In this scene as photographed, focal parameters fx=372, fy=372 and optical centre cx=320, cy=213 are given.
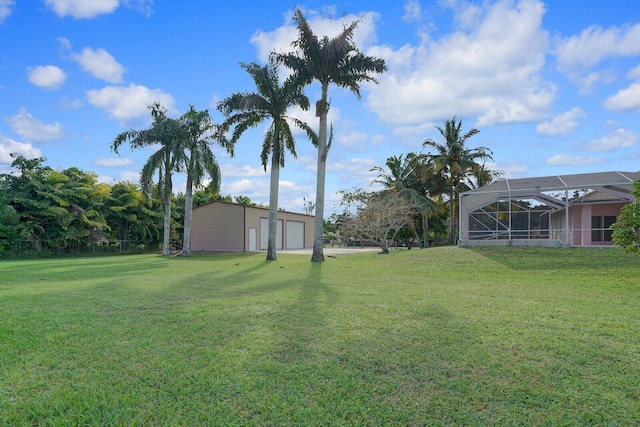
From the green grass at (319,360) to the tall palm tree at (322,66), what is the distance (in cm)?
982

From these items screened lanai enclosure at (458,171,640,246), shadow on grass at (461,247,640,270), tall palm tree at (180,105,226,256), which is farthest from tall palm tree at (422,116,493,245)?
tall palm tree at (180,105,226,256)

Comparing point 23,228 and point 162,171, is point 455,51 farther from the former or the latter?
point 23,228

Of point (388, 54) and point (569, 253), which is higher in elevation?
point (388, 54)

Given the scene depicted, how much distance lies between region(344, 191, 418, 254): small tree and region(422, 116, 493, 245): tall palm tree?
320cm

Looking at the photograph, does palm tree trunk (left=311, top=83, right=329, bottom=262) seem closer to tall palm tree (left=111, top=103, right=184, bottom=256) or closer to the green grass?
tall palm tree (left=111, top=103, right=184, bottom=256)

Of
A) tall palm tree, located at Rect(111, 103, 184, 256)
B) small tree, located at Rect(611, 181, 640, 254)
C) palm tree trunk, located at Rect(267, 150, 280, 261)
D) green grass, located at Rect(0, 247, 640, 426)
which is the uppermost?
tall palm tree, located at Rect(111, 103, 184, 256)

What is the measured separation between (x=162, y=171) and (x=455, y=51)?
16387 millimetres

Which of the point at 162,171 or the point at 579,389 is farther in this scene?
the point at 162,171

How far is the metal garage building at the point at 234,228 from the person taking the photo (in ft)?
85.8

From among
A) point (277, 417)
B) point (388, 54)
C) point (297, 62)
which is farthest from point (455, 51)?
point (277, 417)

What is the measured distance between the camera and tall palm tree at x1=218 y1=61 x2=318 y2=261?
16781mm

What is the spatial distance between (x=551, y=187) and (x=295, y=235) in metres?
20.4

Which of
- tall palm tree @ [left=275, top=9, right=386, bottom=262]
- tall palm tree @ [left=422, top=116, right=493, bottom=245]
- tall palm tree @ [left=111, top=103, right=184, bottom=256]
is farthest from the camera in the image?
tall palm tree @ [left=422, top=116, right=493, bottom=245]

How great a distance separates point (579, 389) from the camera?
2.98 meters
